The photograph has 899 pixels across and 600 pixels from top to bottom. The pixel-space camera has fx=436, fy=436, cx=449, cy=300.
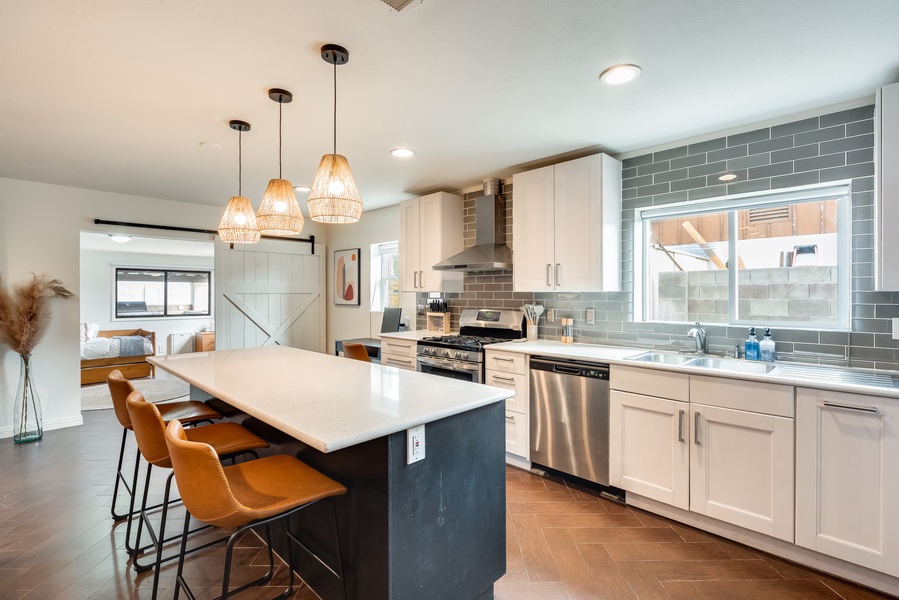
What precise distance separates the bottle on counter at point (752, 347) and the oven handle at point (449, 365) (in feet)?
5.98

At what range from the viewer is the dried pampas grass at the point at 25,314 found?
3924mm

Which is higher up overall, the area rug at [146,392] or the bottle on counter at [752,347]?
the bottle on counter at [752,347]

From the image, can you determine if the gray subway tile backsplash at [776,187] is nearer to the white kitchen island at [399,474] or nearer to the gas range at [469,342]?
the gas range at [469,342]

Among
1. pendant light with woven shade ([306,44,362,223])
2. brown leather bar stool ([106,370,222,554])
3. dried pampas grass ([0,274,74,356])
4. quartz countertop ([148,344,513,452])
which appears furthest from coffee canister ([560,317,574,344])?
dried pampas grass ([0,274,74,356])

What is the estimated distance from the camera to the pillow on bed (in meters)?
7.04

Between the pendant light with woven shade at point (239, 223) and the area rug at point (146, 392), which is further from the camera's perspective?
the area rug at point (146, 392)

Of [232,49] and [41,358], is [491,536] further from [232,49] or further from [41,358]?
[41,358]

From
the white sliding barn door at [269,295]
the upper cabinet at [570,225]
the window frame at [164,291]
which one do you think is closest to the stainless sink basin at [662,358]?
the upper cabinet at [570,225]

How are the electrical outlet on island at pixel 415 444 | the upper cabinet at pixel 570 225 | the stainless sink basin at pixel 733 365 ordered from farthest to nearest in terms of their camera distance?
the upper cabinet at pixel 570 225 < the stainless sink basin at pixel 733 365 < the electrical outlet on island at pixel 415 444

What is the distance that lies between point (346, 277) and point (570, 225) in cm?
357

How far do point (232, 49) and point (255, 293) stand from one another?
13.9 ft

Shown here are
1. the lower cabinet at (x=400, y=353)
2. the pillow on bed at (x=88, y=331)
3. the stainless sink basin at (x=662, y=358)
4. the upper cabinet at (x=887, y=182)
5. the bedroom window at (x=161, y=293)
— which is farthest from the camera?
the bedroom window at (x=161, y=293)

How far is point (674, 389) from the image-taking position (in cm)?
251

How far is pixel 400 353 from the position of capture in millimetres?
4227
